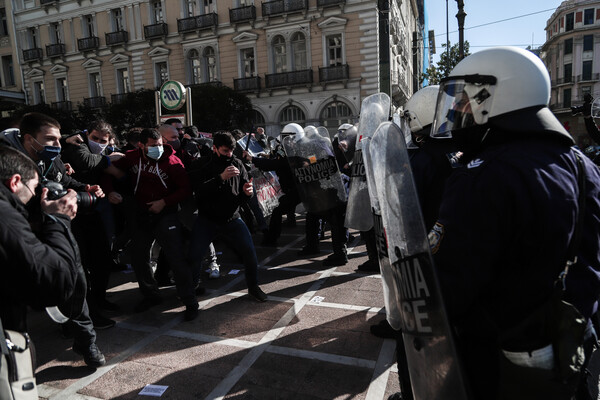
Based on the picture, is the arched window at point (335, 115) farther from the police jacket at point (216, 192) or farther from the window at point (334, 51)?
the police jacket at point (216, 192)

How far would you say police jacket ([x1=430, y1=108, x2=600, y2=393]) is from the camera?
1.18m

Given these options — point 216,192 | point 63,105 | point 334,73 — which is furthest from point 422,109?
point 63,105

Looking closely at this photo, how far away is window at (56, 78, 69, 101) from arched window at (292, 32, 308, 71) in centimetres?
1938

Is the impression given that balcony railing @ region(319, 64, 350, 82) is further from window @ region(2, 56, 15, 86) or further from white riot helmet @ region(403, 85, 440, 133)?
window @ region(2, 56, 15, 86)

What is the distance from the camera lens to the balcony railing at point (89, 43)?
94.4 feet

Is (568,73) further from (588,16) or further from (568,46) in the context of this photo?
(588,16)

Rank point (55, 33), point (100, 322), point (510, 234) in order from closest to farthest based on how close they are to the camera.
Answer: point (510, 234)
point (100, 322)
point (55, 33)

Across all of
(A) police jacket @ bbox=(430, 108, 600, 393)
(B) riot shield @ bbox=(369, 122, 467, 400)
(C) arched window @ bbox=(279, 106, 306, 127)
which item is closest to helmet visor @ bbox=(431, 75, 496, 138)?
(A) police jacket @ bbox=(430, 108, 600, 393)

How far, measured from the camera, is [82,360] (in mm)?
3131

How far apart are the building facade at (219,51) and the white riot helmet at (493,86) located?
19932mm

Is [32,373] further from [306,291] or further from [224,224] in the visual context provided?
[306,291]

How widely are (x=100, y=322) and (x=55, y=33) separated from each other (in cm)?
3523

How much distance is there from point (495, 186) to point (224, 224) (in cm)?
321

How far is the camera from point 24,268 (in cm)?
140
